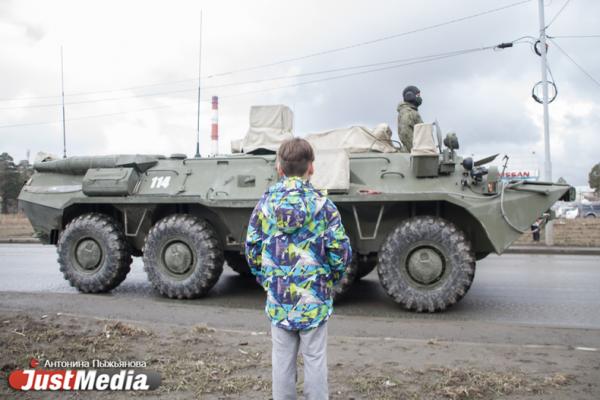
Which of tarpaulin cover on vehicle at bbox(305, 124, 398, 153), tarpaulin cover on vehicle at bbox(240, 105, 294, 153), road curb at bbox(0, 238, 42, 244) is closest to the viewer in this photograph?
tarpaulin cover on vehicle at bbox(305, 124, 398, 153)

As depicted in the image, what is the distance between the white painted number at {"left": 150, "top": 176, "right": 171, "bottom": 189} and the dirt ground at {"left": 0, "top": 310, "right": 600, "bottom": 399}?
2930mm

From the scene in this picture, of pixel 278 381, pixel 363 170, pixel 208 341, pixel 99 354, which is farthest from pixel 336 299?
pixel 278 381

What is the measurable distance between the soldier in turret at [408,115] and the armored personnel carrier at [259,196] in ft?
0.61

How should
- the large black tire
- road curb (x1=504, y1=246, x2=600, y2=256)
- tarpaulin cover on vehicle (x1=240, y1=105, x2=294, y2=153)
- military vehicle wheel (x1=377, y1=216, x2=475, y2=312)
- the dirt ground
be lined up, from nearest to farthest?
the dirt ground
military vehicle wheel (x1=377, y1=216, x2=475, y2=312)
the large black tire
tarpaulin cover on vehicle (x1=240, y1=105, x2=294, y2=153)
road curb (x1=504, y1=246, x2=600, y2=256)

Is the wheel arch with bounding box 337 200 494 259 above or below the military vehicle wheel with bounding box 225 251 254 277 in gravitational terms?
above

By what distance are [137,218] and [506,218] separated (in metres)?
4.96

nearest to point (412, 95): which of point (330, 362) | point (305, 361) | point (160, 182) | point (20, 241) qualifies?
point (160, 182)

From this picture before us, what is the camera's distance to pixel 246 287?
870cm

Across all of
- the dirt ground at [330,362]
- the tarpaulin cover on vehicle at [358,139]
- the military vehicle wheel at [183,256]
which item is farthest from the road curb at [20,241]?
the dirt ground at [330,362]

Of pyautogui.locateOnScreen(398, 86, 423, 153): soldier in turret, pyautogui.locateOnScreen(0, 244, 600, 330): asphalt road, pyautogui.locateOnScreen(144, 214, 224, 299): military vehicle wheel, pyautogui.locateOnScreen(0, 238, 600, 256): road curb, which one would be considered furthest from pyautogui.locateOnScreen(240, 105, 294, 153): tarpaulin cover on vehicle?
pyautogui.locateOnScreen(0, 238, 600, 256): road curb

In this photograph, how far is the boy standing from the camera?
2.67 m

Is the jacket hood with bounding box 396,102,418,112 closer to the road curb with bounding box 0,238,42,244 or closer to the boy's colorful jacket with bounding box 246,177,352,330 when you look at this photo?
the boy's colorful jacket with bounding box 246,177,352,330

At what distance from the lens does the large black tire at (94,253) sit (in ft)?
25.9

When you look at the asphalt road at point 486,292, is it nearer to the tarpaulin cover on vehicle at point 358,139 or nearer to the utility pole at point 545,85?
the tarpaulin cover on vehicle at point 358,139
